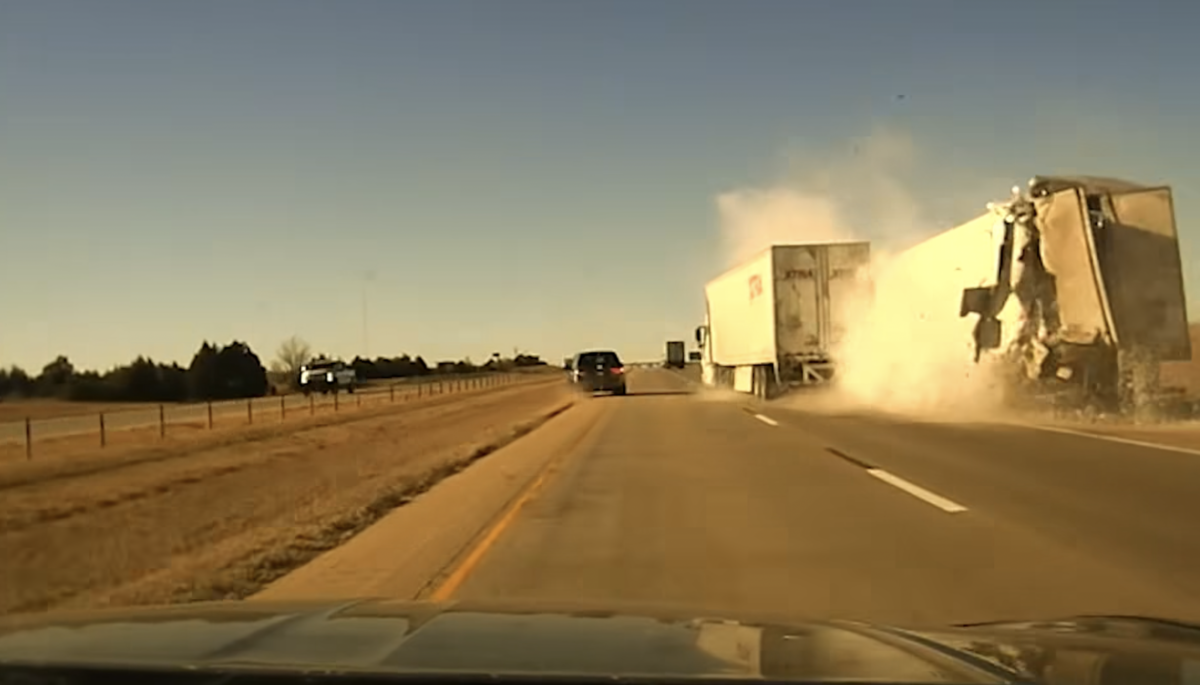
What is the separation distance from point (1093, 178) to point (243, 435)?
25.6 m

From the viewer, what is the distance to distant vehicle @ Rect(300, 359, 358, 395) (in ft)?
281

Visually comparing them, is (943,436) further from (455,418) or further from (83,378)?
(83,378)

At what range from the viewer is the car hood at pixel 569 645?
12.8 feet

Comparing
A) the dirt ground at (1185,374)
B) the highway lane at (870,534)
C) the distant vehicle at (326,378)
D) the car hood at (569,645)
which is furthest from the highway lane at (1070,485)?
the distant vehicle at (326,378)

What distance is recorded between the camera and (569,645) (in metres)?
Answer: 4.34

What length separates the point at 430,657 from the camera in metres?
4.05

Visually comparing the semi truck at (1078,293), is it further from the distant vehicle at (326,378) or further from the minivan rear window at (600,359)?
the distant vehicle at (326,378)

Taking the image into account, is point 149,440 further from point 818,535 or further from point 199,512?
point 818,535

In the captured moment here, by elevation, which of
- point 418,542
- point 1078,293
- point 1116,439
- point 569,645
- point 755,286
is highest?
point 755,286

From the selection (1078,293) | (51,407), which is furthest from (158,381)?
(1078,293)

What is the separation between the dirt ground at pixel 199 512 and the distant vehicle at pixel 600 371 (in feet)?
77.3

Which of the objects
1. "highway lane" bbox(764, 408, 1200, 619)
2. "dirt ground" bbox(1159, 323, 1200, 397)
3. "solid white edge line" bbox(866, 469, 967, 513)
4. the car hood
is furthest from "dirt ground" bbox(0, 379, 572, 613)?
"dirt ground" bbox(1159, 323, 1200, 397)

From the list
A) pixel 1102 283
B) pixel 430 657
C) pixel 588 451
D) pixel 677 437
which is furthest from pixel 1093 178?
pixel 430 657

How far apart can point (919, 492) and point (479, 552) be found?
241 inches
